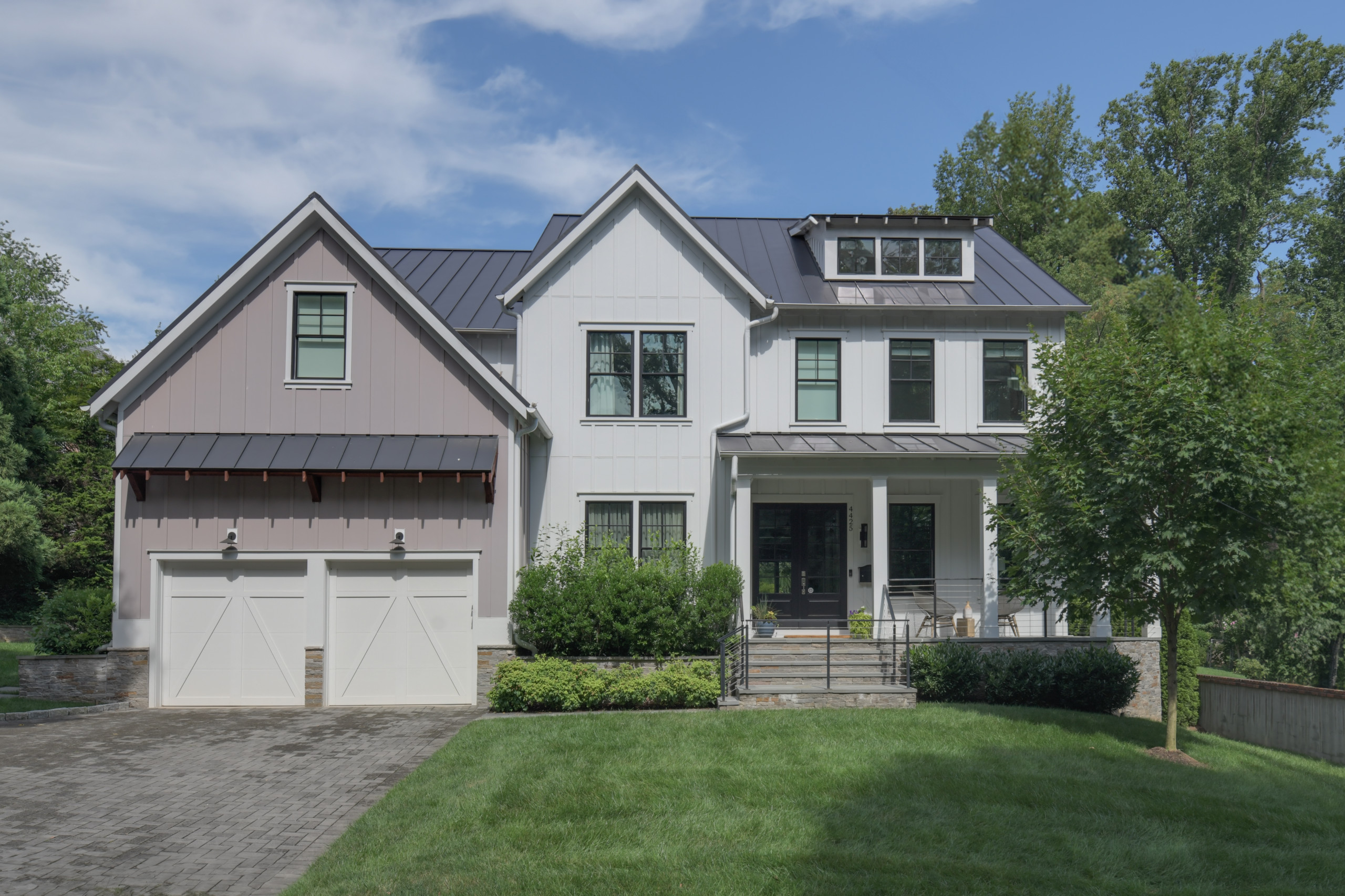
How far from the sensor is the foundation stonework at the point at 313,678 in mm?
15578

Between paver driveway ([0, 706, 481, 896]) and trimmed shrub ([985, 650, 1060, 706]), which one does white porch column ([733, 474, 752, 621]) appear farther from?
paver driveway ([0, 706, 481, 896])

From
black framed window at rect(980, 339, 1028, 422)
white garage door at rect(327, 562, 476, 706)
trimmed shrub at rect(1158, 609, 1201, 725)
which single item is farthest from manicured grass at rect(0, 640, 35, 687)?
trimmed shrub at rect(1158, 609, 1201, 725)

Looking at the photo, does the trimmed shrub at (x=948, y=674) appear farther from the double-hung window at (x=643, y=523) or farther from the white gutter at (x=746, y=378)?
the white gutter at (x=746, y=378)

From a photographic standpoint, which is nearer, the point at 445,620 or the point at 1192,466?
the point at 1192,466

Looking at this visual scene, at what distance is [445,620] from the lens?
15859mm

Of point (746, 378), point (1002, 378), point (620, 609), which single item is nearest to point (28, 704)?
point (620, 609)

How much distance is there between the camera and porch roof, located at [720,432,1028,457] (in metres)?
17.2

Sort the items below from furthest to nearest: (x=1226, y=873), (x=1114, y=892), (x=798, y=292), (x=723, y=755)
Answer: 1. (x=798, y=292)
2. (x=723, y=755)
3. (x=1226, y=873)
4. (x=1114, y=892)

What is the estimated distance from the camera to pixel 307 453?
610 inches

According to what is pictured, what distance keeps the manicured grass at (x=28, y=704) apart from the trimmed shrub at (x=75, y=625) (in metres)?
0.79

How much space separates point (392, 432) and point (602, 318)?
176 inches

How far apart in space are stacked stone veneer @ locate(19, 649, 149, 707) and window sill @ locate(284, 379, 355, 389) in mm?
4771

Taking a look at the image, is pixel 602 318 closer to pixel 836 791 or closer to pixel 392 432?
pixel 392 432

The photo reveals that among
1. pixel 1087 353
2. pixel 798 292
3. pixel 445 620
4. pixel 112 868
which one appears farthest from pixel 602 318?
pixel 112 868
